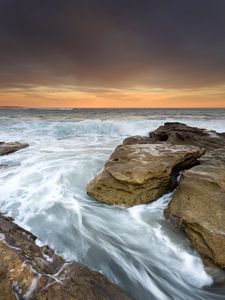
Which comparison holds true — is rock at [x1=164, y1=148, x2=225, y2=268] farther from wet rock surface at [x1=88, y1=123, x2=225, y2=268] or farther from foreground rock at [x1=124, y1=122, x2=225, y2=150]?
foreground rock at [x1=124, y1=122, x2=225, y2=150]

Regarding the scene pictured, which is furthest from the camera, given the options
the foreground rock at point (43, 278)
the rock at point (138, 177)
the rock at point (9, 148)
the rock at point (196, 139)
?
the rock at point (9, 148)

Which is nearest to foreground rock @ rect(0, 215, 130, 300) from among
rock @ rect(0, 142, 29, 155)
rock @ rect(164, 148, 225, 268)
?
rock @ rect(164, 148, 225, 268)

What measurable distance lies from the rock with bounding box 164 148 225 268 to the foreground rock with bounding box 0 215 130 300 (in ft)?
4.74

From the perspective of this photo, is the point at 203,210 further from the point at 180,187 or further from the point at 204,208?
the point at 180,187

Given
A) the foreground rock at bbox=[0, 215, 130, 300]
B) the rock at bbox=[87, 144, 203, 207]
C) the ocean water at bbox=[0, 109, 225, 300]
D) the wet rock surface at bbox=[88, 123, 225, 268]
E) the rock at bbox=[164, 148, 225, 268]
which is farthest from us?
the rock at bbox=[87, 144, 203, 207]

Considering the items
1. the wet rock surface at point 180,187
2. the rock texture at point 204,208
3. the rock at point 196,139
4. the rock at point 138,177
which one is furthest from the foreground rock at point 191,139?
the rock texture at point 204,208

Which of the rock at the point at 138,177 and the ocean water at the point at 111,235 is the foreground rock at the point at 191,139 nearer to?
the rock at the point at 138,177

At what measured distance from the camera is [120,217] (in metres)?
4.36

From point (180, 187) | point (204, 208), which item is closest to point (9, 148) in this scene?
point (180, 187)

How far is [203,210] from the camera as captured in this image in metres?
3.57

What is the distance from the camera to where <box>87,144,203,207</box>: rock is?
15.0ft

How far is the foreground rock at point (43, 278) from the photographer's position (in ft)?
6.96

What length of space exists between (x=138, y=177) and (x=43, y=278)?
2.59 metres

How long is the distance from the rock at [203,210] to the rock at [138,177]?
54 centimetres
